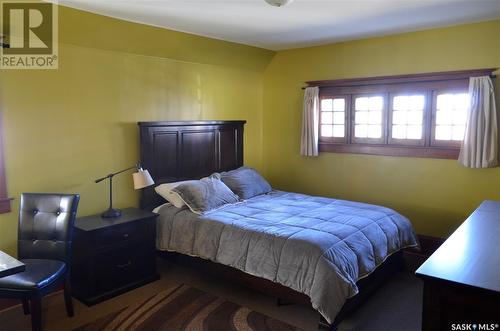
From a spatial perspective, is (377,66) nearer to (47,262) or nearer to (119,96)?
(119,96)

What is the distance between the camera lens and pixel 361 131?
461cm

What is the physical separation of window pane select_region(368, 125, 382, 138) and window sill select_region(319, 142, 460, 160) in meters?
0.12

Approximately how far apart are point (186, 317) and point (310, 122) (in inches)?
111

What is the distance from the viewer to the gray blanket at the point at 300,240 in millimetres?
2691

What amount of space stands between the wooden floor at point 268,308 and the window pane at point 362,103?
194 centimetres

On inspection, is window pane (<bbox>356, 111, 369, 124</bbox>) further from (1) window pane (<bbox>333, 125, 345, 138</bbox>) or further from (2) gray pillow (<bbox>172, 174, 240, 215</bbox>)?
(2) gray pillow (<bbox>172, 174, 240, 215</bbox>)

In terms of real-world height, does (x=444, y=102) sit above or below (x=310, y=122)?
above

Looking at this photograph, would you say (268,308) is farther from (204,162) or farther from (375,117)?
(375,117)

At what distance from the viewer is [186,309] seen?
310 cm

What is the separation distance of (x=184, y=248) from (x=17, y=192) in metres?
1.45

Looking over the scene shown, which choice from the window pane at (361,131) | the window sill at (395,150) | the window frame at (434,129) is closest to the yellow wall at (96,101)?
the window sill at (395,150)

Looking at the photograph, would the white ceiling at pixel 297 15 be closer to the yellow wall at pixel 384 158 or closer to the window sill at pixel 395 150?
the yellow wall at pixel 384 158

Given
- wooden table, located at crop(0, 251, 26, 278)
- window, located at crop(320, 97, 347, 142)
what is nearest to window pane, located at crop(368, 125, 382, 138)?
window, located at crop(320, 97, 347, 142)

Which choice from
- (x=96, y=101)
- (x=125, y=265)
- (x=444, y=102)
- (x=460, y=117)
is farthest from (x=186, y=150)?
(x=460, y=117)
